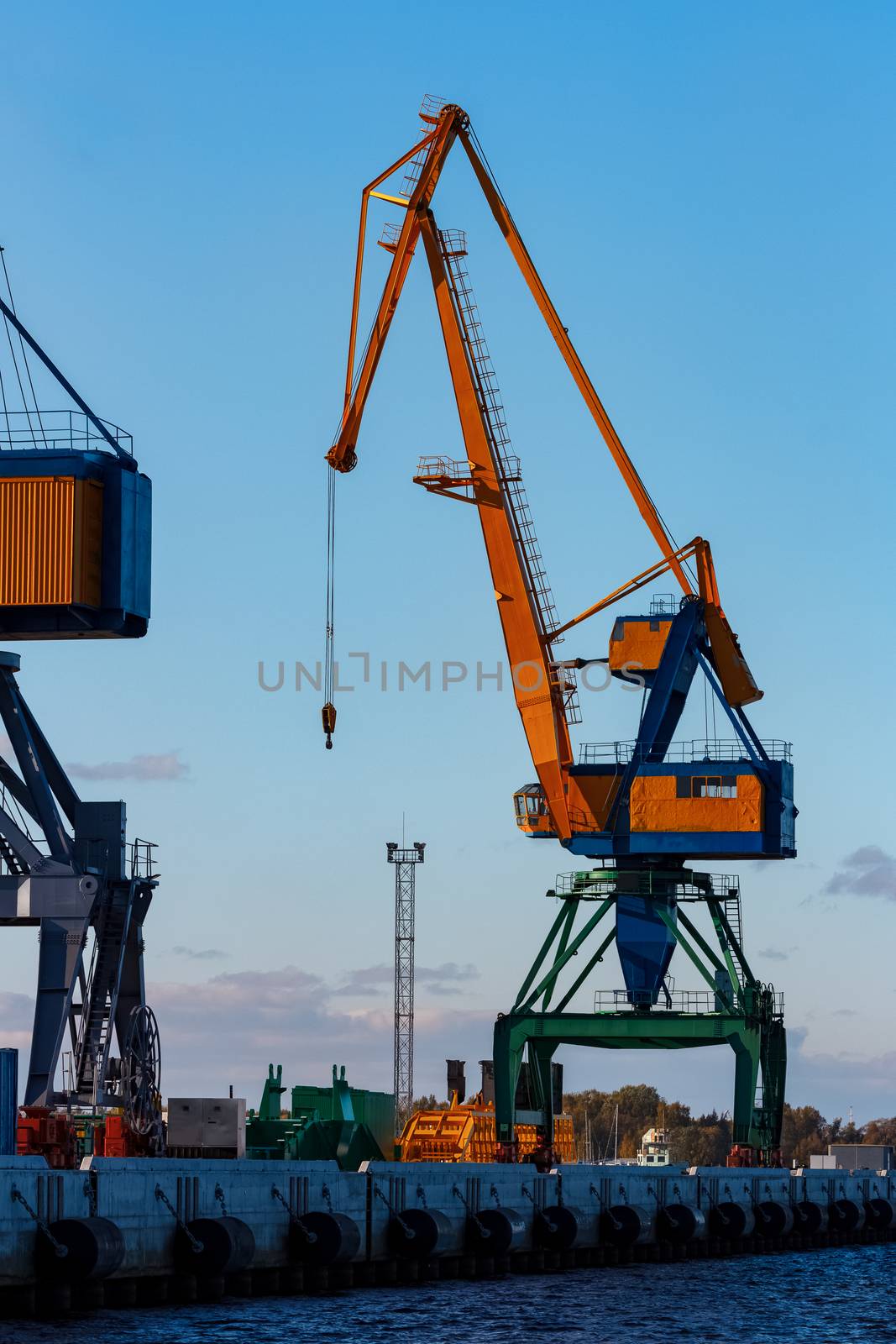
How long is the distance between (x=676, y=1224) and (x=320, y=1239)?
2181 cm

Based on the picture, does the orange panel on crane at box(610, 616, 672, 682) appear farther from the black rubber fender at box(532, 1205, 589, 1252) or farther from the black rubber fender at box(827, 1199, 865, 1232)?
the black rubber fender at box(532, 1205, 589, 1252)

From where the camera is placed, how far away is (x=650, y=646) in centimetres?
8325

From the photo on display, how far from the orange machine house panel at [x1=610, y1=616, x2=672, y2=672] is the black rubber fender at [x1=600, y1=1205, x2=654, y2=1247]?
884 inches

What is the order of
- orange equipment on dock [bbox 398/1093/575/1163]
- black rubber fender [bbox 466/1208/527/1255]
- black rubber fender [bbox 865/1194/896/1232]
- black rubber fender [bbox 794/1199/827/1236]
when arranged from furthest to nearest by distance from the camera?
black rubber fender [bbox 865/1194/896/1232] → black rubber fender [bbox 794/1199/827/1236] → orange equipment on dock [bbox 398/1093/575/1163] → black rubber fender [bbox 466/1208/527/1255]

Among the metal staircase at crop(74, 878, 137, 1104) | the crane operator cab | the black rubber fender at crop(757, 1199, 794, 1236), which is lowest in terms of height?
the black rubber fender at crop(757, 1199, 794, 1236)

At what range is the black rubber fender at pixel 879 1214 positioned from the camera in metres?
93.1

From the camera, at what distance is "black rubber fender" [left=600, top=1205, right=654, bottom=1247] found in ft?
215

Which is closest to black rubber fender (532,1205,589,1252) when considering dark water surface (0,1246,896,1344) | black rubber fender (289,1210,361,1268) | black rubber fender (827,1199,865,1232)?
dark water surface (0,1246,896,1344)

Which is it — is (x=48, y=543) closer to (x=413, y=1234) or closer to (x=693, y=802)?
(x=413, y=1234)

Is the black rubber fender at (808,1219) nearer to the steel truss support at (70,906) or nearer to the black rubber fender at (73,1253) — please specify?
the steel truss support at (70,906)

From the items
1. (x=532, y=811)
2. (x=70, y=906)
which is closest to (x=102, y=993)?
(x=70, y=906)

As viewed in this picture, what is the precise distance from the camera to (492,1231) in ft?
189

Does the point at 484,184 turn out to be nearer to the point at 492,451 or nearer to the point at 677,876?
the point at 492,451

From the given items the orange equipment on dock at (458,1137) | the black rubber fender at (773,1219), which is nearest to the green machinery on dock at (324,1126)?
the orange equipment on dock at (458,1137)
